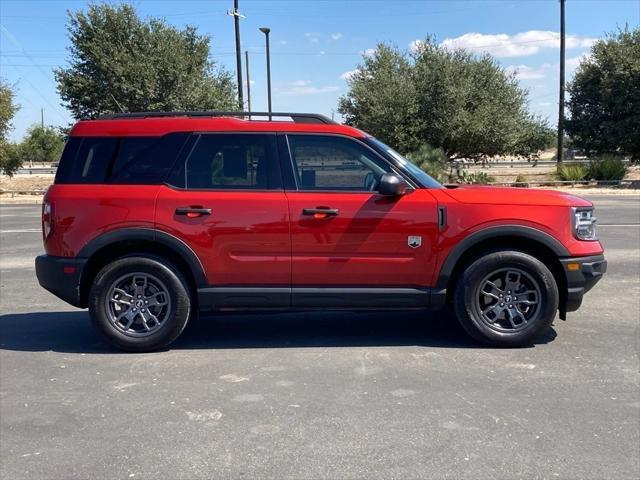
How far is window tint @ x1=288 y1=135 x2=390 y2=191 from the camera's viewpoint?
18.0ft

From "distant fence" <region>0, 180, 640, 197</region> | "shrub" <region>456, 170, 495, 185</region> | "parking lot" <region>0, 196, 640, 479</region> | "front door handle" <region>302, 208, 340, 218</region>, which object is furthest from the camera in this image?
"distant fence" <region>0, 180, 640, 197</region>

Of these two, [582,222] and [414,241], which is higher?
[582,222]

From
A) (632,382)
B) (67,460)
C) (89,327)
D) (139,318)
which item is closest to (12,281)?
(89,327)

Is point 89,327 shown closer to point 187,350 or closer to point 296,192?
point 187,350

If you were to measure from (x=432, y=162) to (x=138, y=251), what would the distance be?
21.6 m

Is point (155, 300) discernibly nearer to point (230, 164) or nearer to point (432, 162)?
A: point (230, 164)

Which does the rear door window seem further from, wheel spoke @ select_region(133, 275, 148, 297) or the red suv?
wheel spoke @ select_region(133, 275, 148, 297)

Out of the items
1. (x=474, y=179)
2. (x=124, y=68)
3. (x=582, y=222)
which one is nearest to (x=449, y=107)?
(x=474, y=179)

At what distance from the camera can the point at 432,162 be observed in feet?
85.3

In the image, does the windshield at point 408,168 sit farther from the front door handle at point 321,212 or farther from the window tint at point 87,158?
the window tint at point 87,158

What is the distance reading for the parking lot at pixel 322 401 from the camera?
3533 mm

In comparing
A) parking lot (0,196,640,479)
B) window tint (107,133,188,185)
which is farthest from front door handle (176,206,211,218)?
parking lot (0,196,640,479)

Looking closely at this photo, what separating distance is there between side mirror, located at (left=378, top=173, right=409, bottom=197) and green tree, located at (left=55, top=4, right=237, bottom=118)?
2218 cm

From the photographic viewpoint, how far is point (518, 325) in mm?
5520
